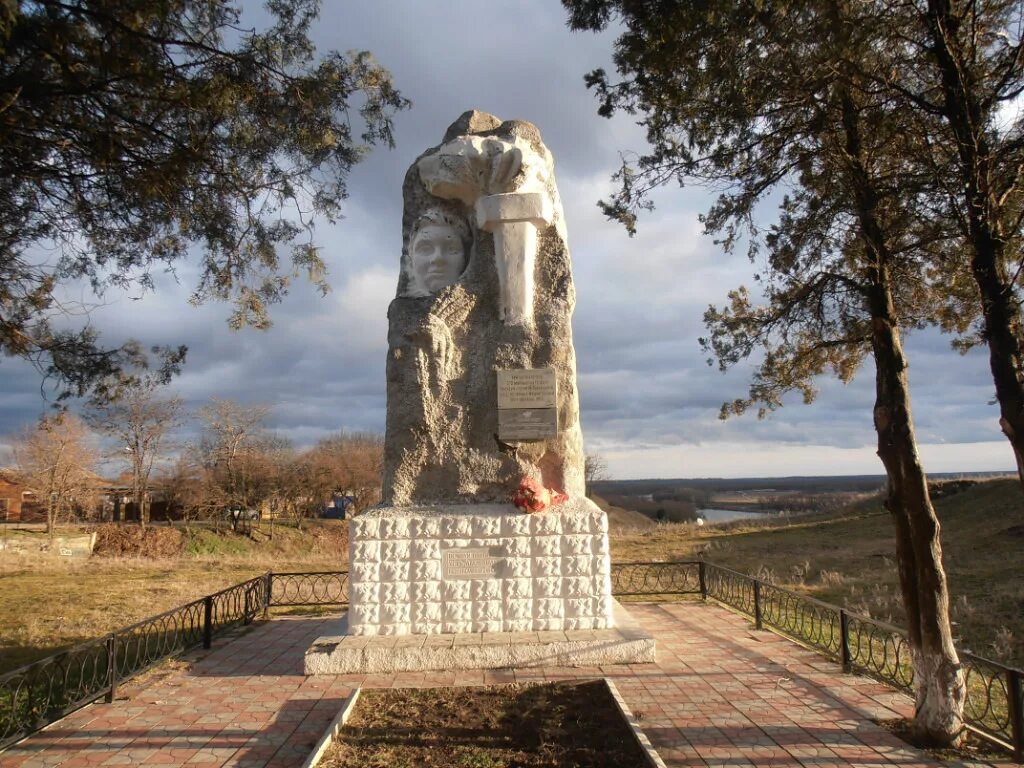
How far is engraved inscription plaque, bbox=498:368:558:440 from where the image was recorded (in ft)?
22.9

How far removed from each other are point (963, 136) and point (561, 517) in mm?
4341

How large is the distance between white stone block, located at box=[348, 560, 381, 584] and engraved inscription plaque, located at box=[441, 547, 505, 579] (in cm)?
62

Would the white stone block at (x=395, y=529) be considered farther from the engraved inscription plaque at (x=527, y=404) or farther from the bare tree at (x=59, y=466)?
the bare tree at (x=59, y=466)

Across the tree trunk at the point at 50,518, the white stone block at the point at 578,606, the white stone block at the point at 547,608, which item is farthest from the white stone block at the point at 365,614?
the tree trunk at the point at 50,518

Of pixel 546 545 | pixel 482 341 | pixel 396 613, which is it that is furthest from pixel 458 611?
pixel 482 341

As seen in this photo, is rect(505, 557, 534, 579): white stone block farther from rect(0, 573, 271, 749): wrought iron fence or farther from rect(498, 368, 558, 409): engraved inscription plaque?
rect(0, 573, 271, 749): wrought iron fence

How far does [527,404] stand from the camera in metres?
7.00

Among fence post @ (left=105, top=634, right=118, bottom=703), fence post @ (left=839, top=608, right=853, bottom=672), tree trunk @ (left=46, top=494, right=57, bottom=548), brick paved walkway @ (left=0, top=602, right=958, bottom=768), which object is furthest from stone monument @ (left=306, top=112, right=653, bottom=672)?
tree trunk @ (left=46, top=494, right=57, bottom=548)

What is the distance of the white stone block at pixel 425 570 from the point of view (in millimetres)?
6582

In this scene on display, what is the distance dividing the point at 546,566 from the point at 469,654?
1081 millimetres

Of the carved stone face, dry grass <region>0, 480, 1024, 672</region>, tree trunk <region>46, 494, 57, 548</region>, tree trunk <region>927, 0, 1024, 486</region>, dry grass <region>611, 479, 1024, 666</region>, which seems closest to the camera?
tree trunk <region>927, 0, 1024, 486</region>

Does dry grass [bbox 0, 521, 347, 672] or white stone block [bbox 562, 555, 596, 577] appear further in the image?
dry grass [bbox 0, 521, 347, 672]

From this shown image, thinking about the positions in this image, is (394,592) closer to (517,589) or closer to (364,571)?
(364,571)

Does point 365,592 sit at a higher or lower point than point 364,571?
lower
